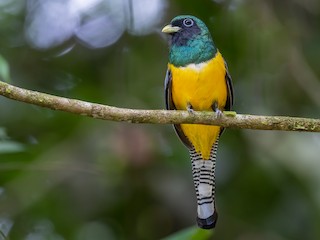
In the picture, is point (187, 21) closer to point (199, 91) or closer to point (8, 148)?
point (199, 91)

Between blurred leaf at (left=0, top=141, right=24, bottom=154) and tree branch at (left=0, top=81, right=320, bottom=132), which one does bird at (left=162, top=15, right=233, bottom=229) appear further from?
blurred leaf at (left=0, top=141, right=24, bottom=154)

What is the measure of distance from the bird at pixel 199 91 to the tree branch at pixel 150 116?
618mm

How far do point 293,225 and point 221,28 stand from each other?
5.43 ft

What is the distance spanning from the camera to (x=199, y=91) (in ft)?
13.0

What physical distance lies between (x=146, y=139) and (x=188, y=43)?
82 centimetres

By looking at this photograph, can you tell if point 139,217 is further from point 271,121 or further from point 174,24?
point 271,121

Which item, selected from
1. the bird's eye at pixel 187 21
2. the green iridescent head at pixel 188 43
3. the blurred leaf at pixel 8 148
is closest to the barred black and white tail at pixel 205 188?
the green iridescent head at pixel 188 43

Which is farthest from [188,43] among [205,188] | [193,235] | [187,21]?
[193,235]

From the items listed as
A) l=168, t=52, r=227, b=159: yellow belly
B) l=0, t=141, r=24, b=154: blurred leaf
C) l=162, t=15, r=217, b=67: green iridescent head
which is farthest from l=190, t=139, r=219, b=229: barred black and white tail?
l=0, t=141, r=24, b=154: blurred leaf

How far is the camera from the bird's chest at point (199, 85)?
395 cm

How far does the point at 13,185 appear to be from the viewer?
5070 millimetres

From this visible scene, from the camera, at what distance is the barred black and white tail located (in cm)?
386

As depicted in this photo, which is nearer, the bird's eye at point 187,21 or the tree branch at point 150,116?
the tree branch at point 150,116

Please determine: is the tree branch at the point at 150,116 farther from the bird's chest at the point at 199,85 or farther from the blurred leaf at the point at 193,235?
the blurred leaf at the point at 193,235
